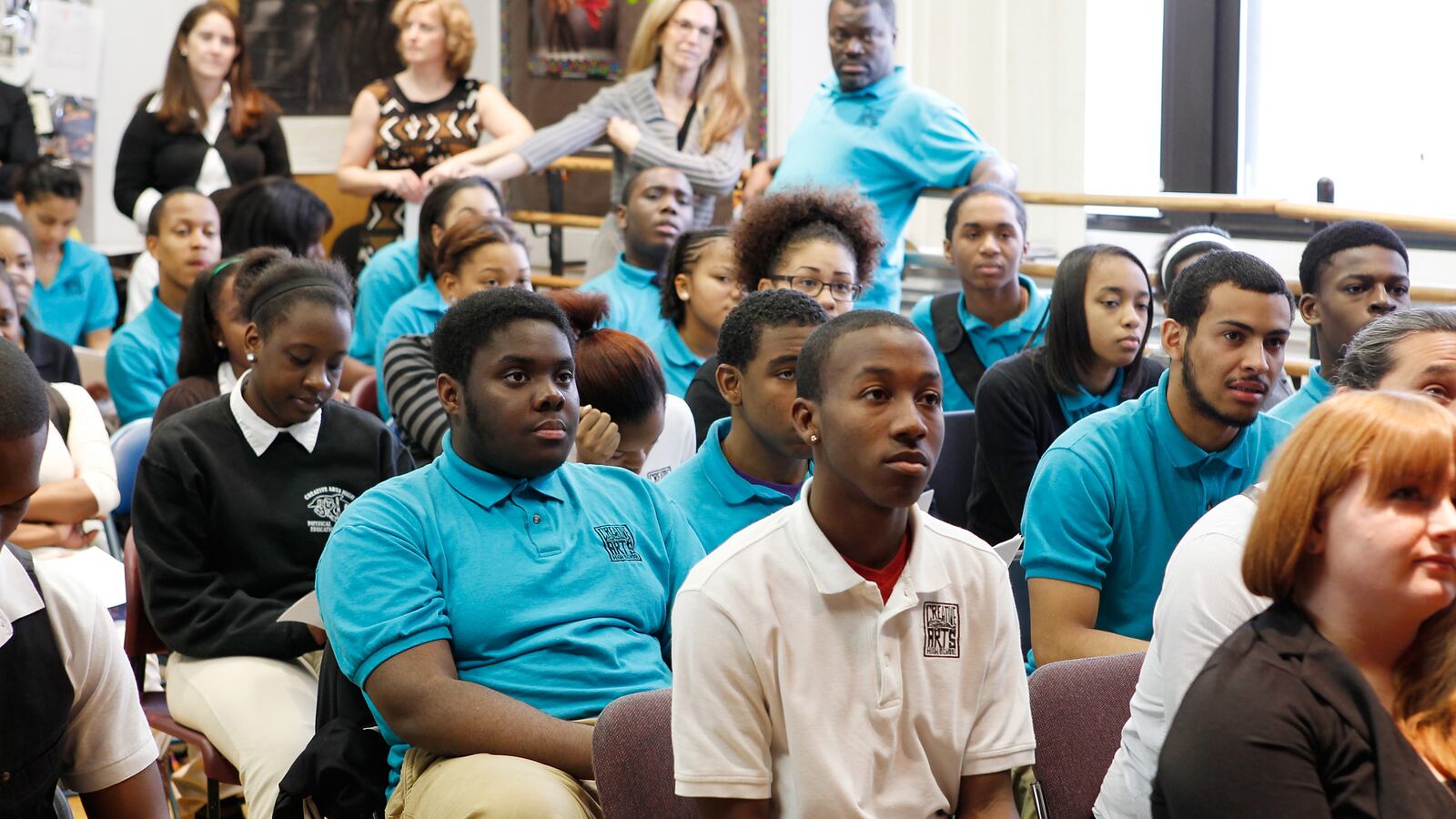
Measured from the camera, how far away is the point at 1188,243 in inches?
148

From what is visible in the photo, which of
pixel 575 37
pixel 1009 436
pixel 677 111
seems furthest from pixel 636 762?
pixel 575 37

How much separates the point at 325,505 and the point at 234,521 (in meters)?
0.16

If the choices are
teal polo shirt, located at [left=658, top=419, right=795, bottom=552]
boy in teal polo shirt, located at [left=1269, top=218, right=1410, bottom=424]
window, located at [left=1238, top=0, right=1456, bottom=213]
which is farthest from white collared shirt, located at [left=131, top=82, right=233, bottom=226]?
boy in teal polo shirt, located at [left=1269, top=218, right=1410, bottom=424]

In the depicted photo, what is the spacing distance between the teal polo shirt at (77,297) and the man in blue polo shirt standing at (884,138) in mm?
2627

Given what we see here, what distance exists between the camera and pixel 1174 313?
257 cm

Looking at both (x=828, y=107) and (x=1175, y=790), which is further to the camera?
(x=828, y=107)

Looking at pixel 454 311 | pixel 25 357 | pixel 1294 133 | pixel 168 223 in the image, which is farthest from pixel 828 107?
pixel 25 357

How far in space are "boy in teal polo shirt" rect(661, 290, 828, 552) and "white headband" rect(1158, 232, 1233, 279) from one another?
4.67 feet

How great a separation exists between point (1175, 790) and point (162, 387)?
343 cm

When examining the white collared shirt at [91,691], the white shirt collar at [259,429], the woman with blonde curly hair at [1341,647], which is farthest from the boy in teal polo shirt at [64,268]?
the woman with blonde curly hair at [1341,647]

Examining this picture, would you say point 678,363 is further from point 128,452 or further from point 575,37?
point 575,37

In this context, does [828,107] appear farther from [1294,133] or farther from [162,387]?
[162,387]

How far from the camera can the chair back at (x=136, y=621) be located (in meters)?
2.65

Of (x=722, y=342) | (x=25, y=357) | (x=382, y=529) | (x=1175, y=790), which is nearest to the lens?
(x=1175, y=790)
